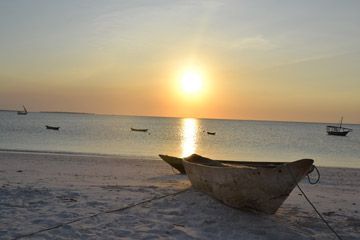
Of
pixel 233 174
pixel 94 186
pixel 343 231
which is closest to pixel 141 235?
pixel 233 174

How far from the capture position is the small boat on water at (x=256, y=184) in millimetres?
8180

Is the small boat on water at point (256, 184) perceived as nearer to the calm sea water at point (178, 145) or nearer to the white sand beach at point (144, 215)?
the white sand beach at point (144, 215)

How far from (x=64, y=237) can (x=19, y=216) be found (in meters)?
1.65

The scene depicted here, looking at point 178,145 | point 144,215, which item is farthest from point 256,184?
point 178,145

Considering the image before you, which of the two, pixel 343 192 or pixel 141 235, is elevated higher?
pixel 343 192

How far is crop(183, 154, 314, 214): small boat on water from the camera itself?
8180 millimetres

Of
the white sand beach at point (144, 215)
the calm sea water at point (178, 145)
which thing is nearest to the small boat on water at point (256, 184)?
the white sand beach at point (144, 215)

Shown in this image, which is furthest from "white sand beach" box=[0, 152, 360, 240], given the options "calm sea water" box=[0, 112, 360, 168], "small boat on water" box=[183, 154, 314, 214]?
"calm sea water" box=[0, 112, 360, 168]

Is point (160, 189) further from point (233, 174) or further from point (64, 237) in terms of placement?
point (64, 237)

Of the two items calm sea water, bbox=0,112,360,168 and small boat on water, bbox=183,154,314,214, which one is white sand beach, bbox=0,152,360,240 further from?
calm sea water, bbox=0,112,360,168

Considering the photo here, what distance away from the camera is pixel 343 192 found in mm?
14609

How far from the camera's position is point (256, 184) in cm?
843

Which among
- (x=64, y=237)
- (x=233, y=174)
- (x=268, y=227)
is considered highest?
(x=233, y=174)

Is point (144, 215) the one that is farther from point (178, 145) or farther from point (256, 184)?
point (178, 145)
